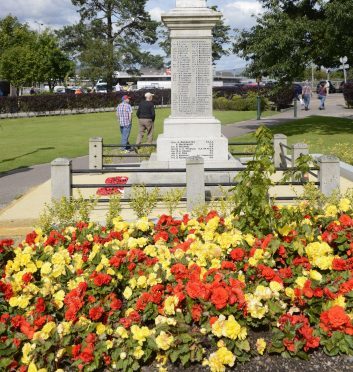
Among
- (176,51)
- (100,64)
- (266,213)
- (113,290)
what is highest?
(100,64)

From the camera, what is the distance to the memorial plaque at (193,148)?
35.5 feet

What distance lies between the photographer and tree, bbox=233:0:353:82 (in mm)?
20906

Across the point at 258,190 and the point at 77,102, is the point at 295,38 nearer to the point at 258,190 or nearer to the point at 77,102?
the point at 258,190

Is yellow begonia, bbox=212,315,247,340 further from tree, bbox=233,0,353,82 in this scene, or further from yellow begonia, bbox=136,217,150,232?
tree, bbox=233,0,353,82

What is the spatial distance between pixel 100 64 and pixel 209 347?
2300 inches

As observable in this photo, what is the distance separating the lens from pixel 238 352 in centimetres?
395

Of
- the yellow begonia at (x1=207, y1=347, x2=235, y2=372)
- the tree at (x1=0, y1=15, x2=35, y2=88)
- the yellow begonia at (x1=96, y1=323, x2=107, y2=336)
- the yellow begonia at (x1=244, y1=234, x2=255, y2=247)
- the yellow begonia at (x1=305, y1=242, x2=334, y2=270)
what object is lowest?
the yellow begonia at (x1=207, y1=347, x2=235, y2=372)

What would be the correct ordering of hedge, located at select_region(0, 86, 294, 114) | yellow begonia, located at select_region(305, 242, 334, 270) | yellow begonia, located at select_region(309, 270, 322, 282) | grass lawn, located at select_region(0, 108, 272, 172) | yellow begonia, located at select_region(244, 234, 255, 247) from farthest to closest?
hedge, located at select_region(0, 86, 294, 114) → grass lawn, located at select_region(0, 108, 272, 172) → yellow begonia, located at select_region(244, 234, 255, 247) → yellow begonia, located at select_region(305, 242, 334, 270) → yellow begonia, located at select_region(309, 270, 322, 282)

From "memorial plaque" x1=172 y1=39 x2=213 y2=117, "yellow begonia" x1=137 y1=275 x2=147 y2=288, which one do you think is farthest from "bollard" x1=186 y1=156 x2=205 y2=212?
"yellow begonia" x1=137 y1=275 x2=147 y2=288

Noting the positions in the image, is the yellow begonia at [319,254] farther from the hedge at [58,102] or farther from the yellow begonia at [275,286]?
the hedge at [58,102]

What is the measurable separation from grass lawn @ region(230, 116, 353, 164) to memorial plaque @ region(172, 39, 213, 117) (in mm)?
4687

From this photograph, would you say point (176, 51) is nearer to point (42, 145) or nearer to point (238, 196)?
point (238, 196)

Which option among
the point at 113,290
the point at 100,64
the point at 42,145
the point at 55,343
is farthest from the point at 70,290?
the point at 100,64

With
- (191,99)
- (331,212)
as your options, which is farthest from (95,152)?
(331,212)
